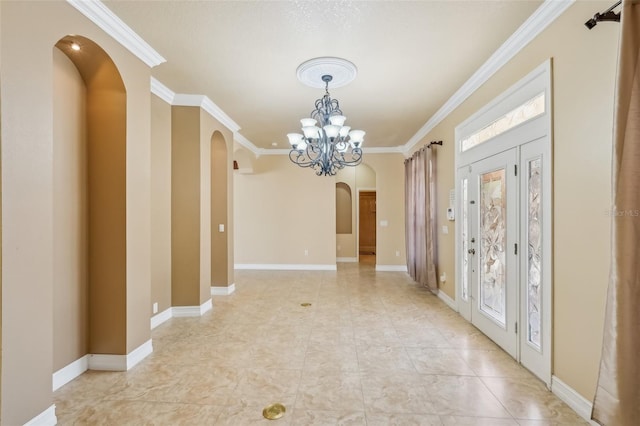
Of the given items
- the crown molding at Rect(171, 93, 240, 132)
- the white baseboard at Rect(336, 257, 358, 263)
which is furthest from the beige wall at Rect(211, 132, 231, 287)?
the white baseboard at Rect(336, 257, 358, 263)

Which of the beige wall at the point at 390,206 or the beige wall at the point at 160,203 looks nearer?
the beige wall at the point at 160,203

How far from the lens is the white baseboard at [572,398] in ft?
6.57

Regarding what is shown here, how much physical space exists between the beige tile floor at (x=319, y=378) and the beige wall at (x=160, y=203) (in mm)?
509

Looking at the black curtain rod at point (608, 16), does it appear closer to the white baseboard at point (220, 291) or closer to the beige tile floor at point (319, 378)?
the beige tile floor at point (319, 378)

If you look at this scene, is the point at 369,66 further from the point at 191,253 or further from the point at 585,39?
the point at 191,253

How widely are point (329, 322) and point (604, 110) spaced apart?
3.36m

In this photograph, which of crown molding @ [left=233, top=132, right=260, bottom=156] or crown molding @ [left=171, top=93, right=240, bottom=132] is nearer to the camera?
crown molding @ [left=171, top=93, right=240, bottom=132]

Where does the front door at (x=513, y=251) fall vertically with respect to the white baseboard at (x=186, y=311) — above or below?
above

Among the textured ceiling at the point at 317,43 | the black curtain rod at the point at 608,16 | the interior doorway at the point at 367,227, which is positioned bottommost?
the interior doorway at the point at 367,227

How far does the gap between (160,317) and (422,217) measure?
4.47 meters

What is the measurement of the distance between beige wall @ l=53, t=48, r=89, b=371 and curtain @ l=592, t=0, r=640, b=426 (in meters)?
3.79

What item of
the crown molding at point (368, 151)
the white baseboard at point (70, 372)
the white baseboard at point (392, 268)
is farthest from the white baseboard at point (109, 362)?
the white baseboard at point (392, 268)

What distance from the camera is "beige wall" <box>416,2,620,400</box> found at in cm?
187

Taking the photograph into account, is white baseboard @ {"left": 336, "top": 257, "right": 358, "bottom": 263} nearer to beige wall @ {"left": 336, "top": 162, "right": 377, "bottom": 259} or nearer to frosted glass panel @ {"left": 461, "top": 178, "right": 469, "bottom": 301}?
beige wall @ {"left": 336, "top": 162, "right": 377, "bottom": 259}
